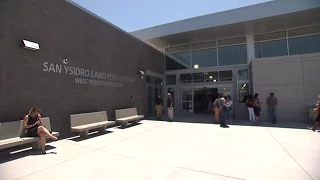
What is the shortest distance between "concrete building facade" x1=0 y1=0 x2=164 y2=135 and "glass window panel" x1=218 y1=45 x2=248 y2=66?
7.40 m

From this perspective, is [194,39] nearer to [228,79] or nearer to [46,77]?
[228,79]

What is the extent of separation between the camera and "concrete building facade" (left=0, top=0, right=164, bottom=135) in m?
5.80

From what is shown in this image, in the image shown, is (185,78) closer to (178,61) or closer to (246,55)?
(178,61)

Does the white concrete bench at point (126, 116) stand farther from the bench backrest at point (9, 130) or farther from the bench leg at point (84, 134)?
the bench backrest at point (9, 130)

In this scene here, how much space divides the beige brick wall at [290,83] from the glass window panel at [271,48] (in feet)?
7.64

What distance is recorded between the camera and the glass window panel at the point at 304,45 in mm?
12916

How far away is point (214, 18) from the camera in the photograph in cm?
1309

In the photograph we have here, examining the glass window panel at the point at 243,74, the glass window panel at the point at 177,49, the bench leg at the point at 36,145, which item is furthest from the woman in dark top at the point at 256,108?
the bench leg at the point at 36,145

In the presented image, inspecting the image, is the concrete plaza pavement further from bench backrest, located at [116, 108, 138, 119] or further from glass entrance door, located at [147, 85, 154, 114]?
glass entrance door, located at [147, 85, 154, 114]

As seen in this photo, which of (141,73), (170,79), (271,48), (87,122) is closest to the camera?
(87,122)

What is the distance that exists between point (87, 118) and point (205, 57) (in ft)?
34.8

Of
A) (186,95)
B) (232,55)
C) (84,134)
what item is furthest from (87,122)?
(232,55)

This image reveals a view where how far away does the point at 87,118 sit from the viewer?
8.09m

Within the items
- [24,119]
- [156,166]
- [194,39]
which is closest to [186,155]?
[156,166]
